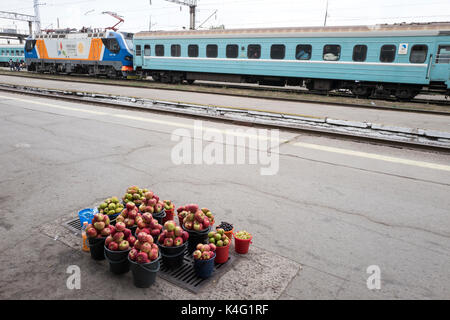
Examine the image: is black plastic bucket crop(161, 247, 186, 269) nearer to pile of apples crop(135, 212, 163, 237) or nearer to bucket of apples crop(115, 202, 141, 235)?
pile of apples crop(135, 212, 163, 237)

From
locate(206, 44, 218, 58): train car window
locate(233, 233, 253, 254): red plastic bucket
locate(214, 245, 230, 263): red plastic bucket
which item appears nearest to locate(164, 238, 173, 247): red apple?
locate(214, 245, 230, 263): red plastic bucket

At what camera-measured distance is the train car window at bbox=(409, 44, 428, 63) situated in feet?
47.0

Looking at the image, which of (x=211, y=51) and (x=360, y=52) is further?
(x=211, y=51)

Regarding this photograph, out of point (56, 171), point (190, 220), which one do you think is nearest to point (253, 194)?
point (190, 220)

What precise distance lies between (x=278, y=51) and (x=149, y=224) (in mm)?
16414

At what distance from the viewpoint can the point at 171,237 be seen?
3.10 metres

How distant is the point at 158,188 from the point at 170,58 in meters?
18.7

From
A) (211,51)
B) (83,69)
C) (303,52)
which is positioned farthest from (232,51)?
(83,69)

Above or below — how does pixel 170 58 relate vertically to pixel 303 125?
above

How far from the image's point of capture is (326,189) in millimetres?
5070

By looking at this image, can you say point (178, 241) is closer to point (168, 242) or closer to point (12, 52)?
point (168, 242)

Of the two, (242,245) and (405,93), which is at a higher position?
(405,93)

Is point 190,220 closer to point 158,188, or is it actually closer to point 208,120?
point 158,188

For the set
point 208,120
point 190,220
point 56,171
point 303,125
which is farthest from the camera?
point 208,120
